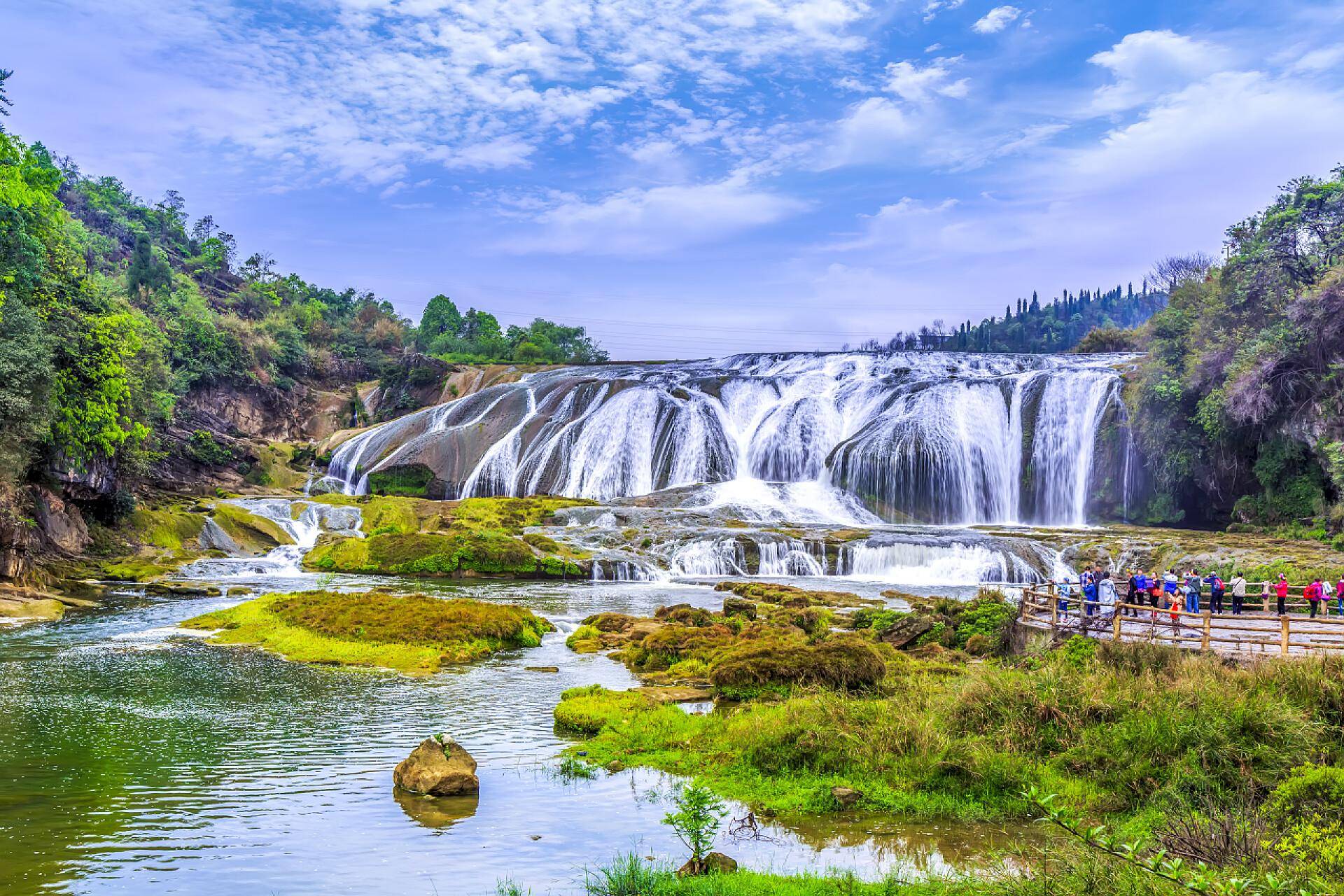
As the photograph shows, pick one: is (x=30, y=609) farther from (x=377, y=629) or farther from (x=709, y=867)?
(x=709, y=867)

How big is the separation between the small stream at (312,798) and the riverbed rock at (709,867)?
1.90 feet

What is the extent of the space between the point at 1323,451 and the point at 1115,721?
30.9 metres

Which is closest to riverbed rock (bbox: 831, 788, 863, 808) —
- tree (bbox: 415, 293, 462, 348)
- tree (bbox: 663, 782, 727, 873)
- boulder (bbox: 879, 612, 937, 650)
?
tree (bbox: 663, 782, 727, 873)

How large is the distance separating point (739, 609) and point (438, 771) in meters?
12.5

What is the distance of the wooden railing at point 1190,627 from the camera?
1286 cm

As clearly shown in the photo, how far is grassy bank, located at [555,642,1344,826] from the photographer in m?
9.35

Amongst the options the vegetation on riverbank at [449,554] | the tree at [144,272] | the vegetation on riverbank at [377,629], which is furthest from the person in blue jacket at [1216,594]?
the tree at [144,272]

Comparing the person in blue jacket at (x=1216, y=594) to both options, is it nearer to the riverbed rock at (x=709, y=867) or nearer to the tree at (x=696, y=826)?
the tree at (x=696, y=826)

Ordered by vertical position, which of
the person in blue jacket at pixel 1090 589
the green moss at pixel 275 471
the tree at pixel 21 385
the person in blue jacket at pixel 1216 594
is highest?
the tree at pixel 21 385

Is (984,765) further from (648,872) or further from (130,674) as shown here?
(130,674)

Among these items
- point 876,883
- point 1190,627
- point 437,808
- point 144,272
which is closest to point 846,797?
point 876,883

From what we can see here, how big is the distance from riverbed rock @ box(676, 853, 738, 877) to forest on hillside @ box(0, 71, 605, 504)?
25.8 m

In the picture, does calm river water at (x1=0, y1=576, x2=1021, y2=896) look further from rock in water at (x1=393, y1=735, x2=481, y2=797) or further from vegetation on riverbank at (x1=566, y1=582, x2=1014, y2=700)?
vegetation on riverbank at (x1=566, y1=582, x2=1014, y2=700)

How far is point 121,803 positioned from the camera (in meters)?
9.25
